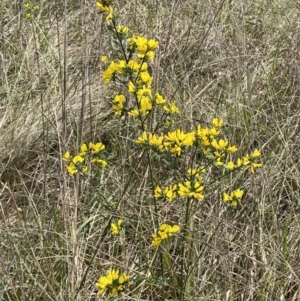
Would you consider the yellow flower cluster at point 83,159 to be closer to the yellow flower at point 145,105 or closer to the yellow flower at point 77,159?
the yellow flower at point 77,159

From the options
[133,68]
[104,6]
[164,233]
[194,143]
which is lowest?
[164,233]

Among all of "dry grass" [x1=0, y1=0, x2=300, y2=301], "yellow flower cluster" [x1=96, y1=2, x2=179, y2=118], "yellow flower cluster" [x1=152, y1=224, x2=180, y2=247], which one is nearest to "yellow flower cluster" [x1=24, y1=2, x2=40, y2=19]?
"dry grass" [x1=0, y1=0, x2=300, y2=301]

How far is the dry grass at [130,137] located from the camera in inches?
51.7

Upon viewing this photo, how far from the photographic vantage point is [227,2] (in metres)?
2.22

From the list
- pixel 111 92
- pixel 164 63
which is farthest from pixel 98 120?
pixel 164 63

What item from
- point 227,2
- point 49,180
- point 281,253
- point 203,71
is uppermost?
point 227,2

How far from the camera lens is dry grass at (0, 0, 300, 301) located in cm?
131

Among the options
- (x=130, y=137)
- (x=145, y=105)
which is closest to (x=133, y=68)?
(x=145, y=105)

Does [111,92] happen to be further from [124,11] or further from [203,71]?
[124,11]

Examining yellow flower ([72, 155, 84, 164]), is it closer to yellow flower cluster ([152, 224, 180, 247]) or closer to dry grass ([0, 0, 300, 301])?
dry grass ([0, 0, 300, 301])

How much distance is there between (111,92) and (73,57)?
12.0 inches

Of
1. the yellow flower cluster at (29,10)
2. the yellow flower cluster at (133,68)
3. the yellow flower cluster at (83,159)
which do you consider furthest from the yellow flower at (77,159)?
the yellow flower cluster at (29,10)

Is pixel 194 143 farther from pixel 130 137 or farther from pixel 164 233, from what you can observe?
pixel 130 137

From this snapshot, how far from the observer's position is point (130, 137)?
173 cm
